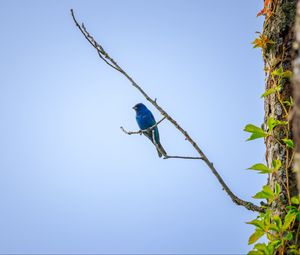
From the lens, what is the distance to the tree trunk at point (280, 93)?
96.3 inches

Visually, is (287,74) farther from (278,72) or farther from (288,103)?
(288,103)

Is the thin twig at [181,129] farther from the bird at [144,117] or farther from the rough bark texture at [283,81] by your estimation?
the bird at [144,117]

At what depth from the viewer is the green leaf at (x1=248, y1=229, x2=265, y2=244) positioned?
7.22 ft

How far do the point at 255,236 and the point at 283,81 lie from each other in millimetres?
1081

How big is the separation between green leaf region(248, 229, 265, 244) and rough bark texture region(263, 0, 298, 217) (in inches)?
9.8

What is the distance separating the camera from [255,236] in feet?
7.29

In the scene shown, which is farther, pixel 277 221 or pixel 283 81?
pixel 283 81

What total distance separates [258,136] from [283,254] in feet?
2.21

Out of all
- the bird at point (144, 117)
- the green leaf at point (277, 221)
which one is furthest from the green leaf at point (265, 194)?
the bird at point (144, 117)

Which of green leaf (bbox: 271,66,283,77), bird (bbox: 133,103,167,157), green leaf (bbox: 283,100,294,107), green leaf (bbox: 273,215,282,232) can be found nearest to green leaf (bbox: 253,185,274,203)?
green leaf (bbox: 273,215,282,232)

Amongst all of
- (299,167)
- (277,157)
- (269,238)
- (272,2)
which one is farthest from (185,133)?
(299,167)

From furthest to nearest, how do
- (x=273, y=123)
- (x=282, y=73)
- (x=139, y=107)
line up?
(x=139, y=107) < (x=282, y=73) < (x=273, y=123)

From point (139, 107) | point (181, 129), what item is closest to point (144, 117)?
point (139, 107)

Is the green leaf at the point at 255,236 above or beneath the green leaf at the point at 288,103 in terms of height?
beneath
